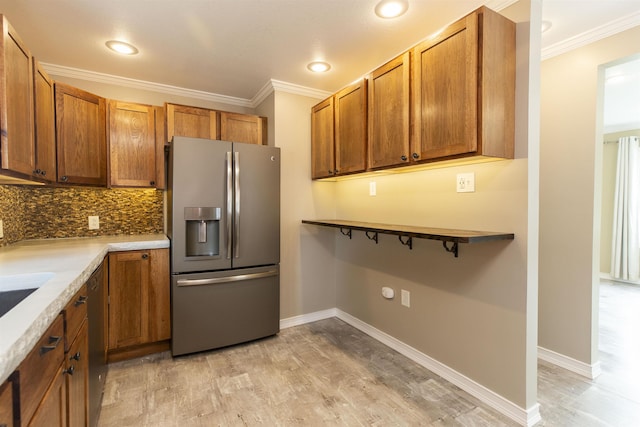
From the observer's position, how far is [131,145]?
9.21 feet

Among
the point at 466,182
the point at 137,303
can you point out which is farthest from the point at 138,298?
the point at 466,182

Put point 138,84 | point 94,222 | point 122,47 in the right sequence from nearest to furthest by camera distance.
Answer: point 122,47 < point 94,222 < point 138,84

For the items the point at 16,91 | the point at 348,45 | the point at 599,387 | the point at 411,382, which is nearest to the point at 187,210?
the point at 16,91

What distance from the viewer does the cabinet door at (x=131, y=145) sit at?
274cm

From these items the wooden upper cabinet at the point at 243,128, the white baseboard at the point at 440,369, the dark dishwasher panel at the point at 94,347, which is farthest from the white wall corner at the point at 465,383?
the wooden upper cabinet at the point at 243,128

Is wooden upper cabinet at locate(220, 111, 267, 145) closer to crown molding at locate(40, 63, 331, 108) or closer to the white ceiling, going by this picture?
crown molding at locate(40, 63, 331, 108)

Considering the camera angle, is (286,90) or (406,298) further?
(286,90)

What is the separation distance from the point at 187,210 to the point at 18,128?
108cm

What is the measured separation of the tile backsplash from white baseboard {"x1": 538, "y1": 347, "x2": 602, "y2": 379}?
3627 millimetres

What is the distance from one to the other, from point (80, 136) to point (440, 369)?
3341 mm

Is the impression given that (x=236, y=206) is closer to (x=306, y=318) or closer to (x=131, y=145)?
(x=131, y=145)

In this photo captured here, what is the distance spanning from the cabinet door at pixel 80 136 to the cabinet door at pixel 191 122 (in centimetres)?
54

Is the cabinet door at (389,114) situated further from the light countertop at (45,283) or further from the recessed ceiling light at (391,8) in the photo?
the light countertop at (45,283)

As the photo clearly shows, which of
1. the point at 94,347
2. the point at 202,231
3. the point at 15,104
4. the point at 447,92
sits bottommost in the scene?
the point at 94,347
